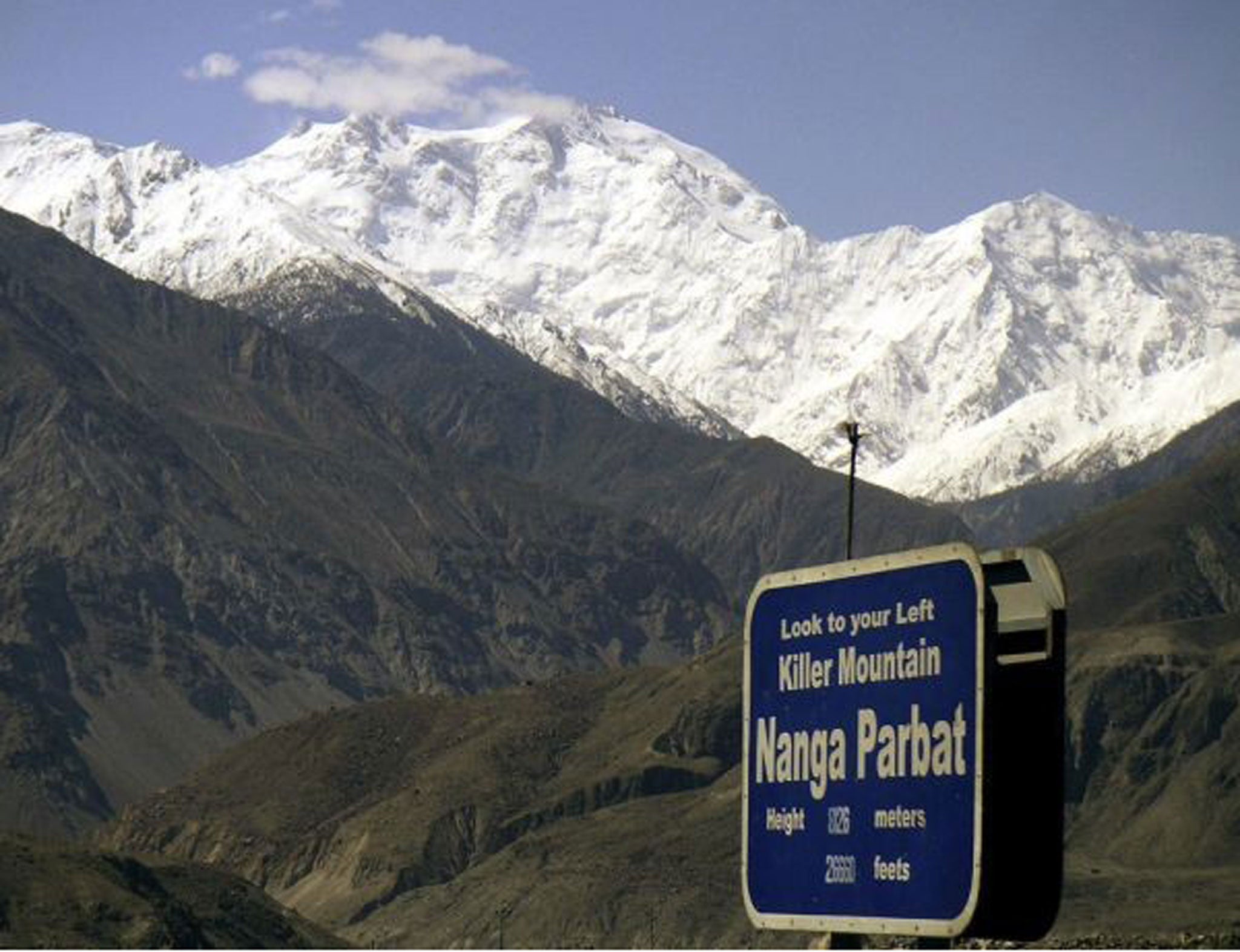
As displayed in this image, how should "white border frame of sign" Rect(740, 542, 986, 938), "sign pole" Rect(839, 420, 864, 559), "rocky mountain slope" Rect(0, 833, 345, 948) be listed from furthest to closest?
"rocky mountain slope" Rect(0, 833, 345, 948) < "sign pole" Rect(839, 420, 864, 559) < "white border frame of sign" Rect(740, 542, 986, 938)

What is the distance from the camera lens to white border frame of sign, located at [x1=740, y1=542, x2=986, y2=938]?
1436 centimetres

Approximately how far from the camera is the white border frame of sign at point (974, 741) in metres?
14.4

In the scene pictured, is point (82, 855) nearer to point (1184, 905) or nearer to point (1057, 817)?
point (1184, 905)

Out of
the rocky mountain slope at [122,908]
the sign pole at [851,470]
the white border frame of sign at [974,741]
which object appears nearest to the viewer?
the white border frame of sign at [974,741]

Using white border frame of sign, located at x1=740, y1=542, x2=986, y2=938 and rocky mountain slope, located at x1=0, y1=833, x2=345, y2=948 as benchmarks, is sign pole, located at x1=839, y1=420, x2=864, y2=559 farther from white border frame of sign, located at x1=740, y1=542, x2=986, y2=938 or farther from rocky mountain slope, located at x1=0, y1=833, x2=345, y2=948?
rocky mountain slope, located at x1=0, y1=833, x2=345, y2=948

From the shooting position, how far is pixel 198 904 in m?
171

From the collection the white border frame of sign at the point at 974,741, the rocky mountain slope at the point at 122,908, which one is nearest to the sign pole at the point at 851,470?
the white border frame of sign at the point at 974,741

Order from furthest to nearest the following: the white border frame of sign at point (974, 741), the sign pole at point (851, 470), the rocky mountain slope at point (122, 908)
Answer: the rocky mountain slope at point (122, 908)
the sign pole at point (851, 470)
the white border frame of sign at point (974, 741)

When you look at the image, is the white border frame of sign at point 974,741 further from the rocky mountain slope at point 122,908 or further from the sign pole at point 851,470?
the rocky mountain slope at point 122,908

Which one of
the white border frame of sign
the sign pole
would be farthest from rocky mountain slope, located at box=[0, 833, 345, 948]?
the white border frame of sign

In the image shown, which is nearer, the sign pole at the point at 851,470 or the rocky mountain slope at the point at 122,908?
the sign pole at the point at 851,470

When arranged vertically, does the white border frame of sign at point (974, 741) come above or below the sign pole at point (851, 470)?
below

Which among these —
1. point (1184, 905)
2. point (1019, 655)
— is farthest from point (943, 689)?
point (1184, 905)

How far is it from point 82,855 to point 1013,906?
153 m
